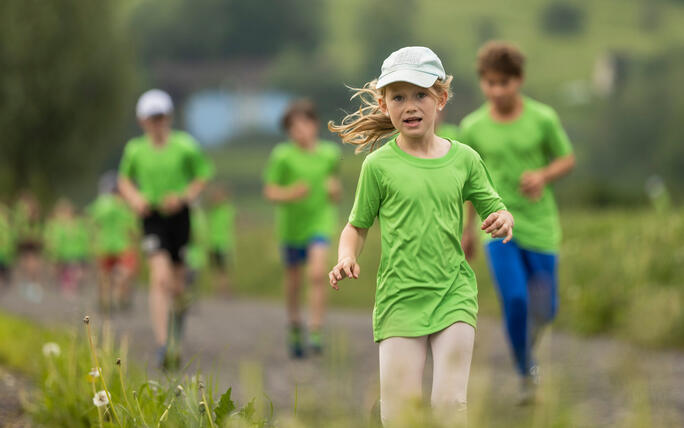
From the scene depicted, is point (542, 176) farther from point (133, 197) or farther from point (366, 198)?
point (133, 197)

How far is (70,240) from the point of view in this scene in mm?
23656

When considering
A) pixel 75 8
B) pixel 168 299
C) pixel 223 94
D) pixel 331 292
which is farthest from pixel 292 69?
pixel 168 299

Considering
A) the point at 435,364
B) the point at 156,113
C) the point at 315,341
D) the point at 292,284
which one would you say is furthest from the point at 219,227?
the point at 435,364

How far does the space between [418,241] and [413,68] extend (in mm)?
598

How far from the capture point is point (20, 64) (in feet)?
132

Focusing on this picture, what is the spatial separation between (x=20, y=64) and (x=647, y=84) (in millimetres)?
36393

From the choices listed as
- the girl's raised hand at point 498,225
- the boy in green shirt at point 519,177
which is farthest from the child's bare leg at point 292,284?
the girl's raised hand at point 498,225

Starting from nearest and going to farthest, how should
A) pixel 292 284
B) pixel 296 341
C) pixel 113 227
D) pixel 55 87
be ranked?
1. pixel 296 341
2. pixel 292 284
3. pixel 113 227
4. pixel 55 87

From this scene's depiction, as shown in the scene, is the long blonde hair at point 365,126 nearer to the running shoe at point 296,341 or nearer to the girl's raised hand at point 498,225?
the girl's raised hand at point 498,225

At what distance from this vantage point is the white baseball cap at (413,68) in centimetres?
383

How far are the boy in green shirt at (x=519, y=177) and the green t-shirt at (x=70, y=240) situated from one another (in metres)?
17.6

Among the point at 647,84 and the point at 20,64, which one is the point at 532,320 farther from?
the point at 647,84

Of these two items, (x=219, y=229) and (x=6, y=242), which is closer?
(x=219, y=229)

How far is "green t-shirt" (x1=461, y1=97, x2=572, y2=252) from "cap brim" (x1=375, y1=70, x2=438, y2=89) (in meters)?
3.19
